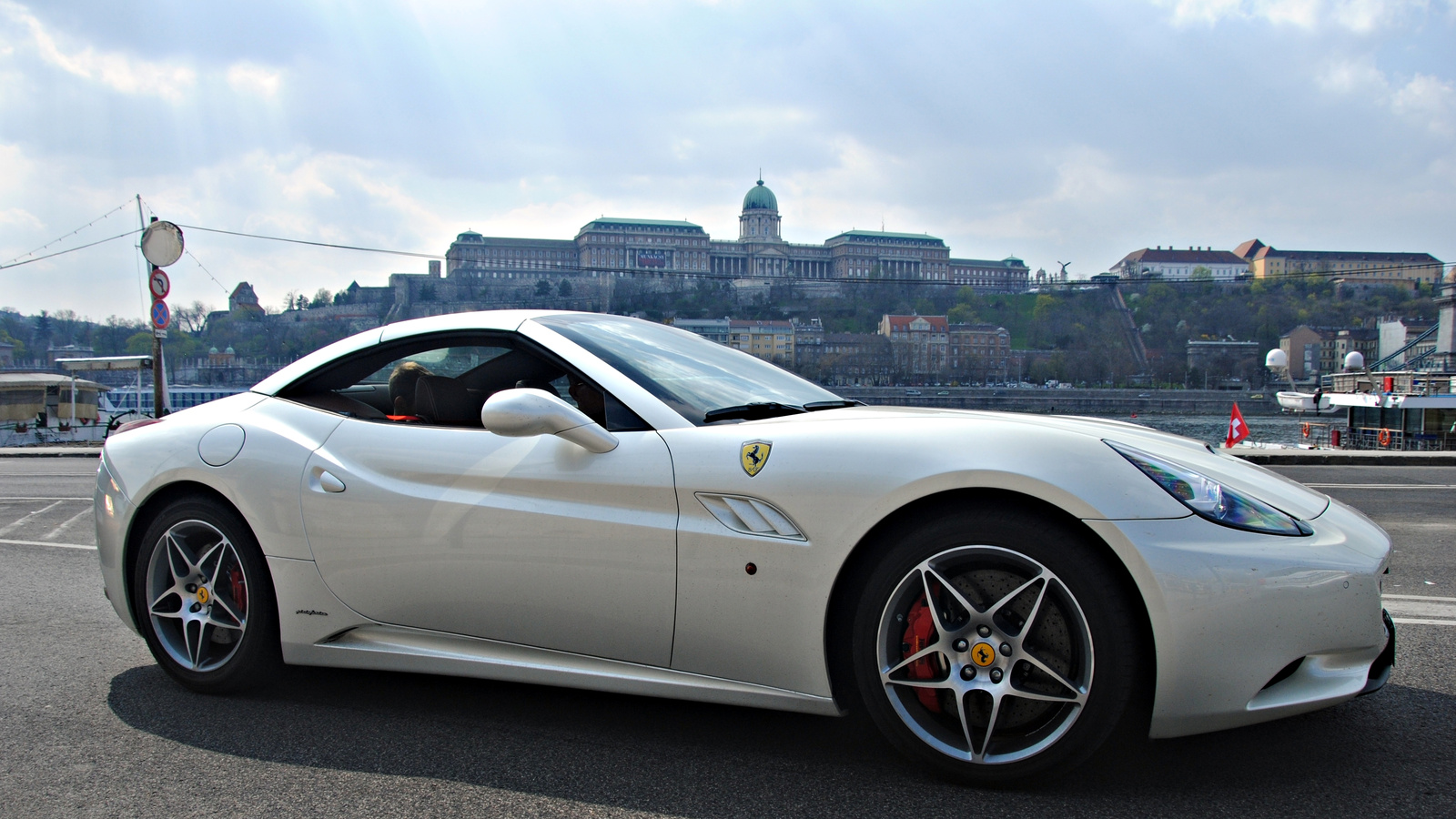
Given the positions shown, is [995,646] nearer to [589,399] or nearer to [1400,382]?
[589,399]

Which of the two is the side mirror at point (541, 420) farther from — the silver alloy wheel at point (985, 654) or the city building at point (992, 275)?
the city building at point (992, 275)

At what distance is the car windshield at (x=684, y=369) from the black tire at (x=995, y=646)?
2.27 feet

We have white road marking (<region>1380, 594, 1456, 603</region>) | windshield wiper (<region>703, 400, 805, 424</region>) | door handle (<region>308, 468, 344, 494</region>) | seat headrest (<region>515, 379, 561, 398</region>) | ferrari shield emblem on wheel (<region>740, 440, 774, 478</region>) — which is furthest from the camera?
white road marking (<region>1380, 594, 1456, 603</region>)

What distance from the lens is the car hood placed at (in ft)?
6.59

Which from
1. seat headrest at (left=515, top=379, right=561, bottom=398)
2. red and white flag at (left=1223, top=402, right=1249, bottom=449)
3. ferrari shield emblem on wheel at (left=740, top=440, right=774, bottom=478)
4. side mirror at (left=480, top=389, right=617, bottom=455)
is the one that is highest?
seat headrest at (left=515, top=379, right=561, bottom=398)

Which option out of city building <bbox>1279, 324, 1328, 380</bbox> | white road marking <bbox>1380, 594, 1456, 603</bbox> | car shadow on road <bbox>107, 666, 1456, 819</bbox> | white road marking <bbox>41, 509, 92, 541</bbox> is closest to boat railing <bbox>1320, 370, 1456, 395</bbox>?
white road marking <bbox>1380, 594, 1456, 603</bbox>

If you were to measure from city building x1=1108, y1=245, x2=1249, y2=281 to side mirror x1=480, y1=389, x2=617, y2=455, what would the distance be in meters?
159

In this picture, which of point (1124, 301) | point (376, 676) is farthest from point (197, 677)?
point (1124, 301)

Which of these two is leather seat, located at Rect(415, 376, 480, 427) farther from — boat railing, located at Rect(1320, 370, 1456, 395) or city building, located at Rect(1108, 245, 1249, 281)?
city building, located at Rect(1108, 245, 1249, 281)

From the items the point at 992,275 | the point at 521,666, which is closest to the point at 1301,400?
the point at 521,666

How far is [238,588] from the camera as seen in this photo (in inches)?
106

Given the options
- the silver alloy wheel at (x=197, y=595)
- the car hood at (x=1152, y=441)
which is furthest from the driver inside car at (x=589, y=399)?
the silver alloy wheel at (x=197, y=595)

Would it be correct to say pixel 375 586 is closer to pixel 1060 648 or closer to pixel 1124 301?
pixel 1060 648

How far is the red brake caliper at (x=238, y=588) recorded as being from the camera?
2.67 metres
